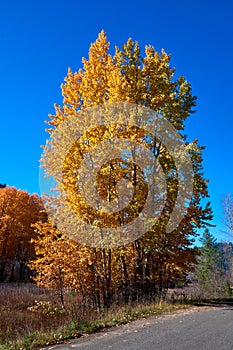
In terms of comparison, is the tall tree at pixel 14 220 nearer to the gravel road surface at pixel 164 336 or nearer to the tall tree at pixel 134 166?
the tall tree at pixel 134 166

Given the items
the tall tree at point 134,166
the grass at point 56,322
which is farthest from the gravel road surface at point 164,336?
the tall tree at point 134,166

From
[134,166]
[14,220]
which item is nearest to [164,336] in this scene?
[134,166]

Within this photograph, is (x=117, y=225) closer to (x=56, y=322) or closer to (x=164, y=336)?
(x=56, y=322)

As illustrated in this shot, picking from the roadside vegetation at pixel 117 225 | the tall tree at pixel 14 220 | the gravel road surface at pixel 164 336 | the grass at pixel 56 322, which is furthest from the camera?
the tall tree at pixel 14 220

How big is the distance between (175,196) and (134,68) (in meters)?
6.22

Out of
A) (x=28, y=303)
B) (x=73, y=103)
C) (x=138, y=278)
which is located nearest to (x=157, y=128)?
(x=73, y=103)

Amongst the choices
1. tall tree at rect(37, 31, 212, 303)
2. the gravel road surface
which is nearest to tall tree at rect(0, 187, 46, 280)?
tall tree at rect(37, 31, 212, 303)

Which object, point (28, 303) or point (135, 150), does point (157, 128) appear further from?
point (28, 303)

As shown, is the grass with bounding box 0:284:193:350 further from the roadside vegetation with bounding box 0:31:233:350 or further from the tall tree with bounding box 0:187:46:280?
the tall tree with bounding box 0:187:46:280

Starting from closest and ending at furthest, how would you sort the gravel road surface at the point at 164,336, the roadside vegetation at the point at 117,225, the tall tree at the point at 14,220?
the gravel road surface at the point at 164,336 < the roadside vegetation at the point at 117,225 < the tall tree at the point at 14,220

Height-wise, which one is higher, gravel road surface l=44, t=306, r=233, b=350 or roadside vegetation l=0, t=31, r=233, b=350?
roadside vegetation l=0, t=31, r=233, b=350

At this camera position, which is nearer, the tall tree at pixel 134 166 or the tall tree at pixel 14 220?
the tall tree at pixel 134 166

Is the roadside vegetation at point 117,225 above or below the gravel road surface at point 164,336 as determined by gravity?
above

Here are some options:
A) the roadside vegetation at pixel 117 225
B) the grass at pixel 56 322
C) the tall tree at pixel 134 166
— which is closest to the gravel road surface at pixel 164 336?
the grass at pixel 56 322
